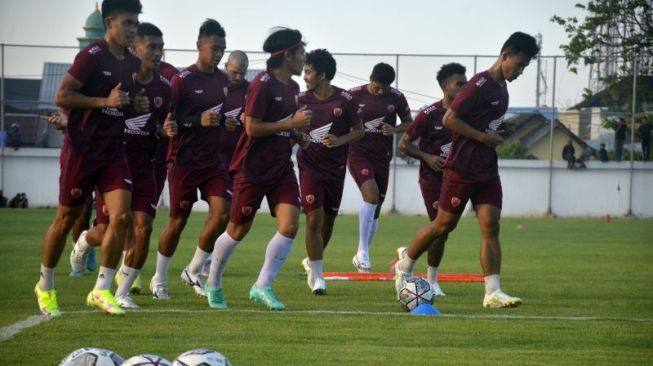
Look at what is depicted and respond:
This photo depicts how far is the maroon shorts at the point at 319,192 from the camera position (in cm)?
1321

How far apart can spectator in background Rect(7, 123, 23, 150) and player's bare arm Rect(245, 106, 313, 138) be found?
23.9 metres

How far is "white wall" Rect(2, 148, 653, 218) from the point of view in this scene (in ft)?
110

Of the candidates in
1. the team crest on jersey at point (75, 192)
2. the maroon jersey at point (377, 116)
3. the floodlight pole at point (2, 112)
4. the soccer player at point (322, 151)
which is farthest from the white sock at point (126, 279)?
the floodlight pole at point (2, 112)

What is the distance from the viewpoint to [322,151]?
535 inches

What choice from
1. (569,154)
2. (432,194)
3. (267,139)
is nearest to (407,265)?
(432,194)

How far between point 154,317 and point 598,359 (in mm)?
3812

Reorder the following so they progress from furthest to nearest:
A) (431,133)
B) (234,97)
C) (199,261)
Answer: (234,97) < (431,133) < (199,261)

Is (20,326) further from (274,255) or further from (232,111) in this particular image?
(232,111)

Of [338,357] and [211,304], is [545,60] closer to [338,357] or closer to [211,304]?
[211,304]

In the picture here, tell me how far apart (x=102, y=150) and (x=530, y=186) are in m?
25.3

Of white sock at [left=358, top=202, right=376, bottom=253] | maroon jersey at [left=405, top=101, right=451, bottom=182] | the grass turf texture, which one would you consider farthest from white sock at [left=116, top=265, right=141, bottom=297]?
white sock at [left=358, top=202, right=376, bottom=253]

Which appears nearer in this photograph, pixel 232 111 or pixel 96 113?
pixel 96 113

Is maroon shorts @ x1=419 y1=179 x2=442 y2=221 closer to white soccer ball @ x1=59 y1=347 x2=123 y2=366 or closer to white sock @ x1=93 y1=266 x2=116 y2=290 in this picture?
white sock @ x1=93 y1=266 x2=116 y2=290

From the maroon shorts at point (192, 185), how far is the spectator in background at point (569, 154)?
76.1 ft
